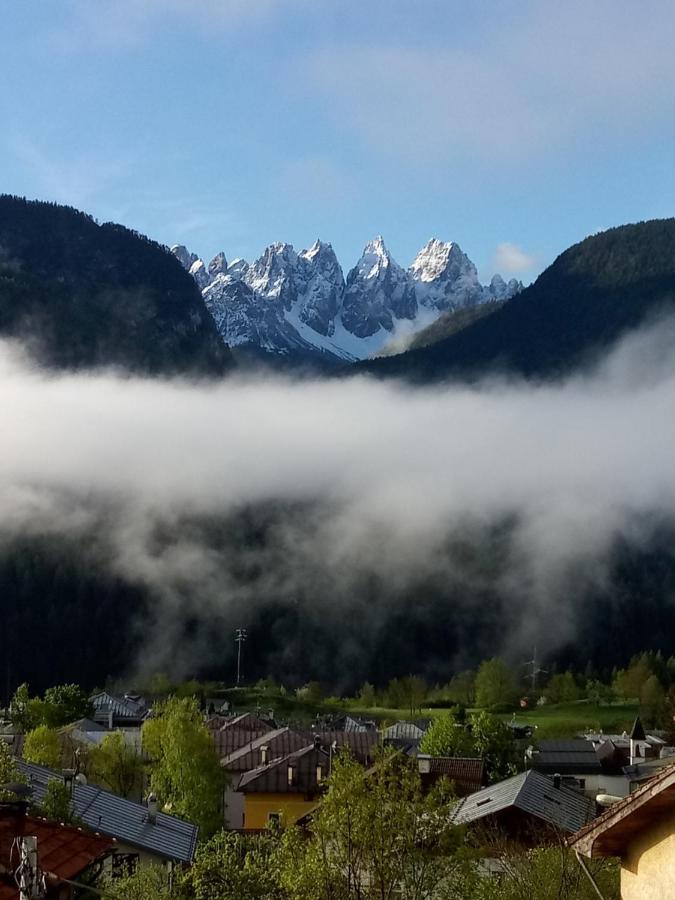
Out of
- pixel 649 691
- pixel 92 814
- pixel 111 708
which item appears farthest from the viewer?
pixel 649 691

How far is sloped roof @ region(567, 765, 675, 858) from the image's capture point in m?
15.3

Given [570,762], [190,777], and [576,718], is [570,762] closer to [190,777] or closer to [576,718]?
[190,777]

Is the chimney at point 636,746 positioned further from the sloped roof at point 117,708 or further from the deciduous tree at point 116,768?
the sloped roof at point 117,708

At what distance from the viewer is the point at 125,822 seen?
51.4 meters

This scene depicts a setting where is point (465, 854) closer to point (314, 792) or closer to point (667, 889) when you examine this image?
point (667, 889)

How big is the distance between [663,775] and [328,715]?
18301 cm

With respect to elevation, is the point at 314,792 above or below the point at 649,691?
above

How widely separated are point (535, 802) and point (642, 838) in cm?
4458

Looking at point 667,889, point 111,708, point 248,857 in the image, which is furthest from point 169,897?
point 111,708

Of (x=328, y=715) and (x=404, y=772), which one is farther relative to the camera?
(x=328, y=715)

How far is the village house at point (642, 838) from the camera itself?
15.6 meters

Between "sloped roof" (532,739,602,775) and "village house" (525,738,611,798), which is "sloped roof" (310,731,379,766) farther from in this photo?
"sloped roof" (532,739,602,775)

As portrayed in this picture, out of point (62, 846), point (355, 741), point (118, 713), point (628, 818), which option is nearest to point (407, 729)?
point (118, 713)

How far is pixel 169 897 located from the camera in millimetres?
33938
